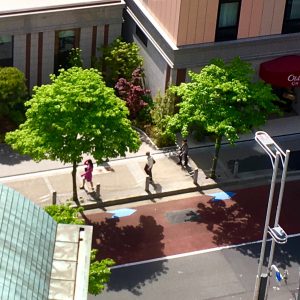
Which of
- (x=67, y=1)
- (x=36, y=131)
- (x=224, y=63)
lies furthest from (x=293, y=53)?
(x=36, y=131)

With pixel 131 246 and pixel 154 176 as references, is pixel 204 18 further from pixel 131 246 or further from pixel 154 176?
pixel 131 246

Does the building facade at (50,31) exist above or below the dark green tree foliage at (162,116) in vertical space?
above

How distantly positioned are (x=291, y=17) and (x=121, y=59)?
891cm

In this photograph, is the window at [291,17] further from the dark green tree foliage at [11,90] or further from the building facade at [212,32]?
the dark green tree foliage at [11,90]

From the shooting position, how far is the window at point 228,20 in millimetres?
50656

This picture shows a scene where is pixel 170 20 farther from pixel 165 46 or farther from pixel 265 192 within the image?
pixel 265 192

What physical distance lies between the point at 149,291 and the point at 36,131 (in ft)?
27.2

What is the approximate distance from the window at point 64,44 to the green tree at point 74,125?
357 inches

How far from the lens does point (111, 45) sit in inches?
2163

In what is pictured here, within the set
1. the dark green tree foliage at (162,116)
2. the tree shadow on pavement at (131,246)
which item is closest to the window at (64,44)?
the dark green tree foliage at (162,116)

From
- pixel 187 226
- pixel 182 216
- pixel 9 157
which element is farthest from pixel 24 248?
pixel 9 157

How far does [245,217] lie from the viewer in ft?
157

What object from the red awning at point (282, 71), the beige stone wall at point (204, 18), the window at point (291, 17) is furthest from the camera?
the red awning at point (282, 71)

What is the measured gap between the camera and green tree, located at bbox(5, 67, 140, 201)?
44031 millimetres
